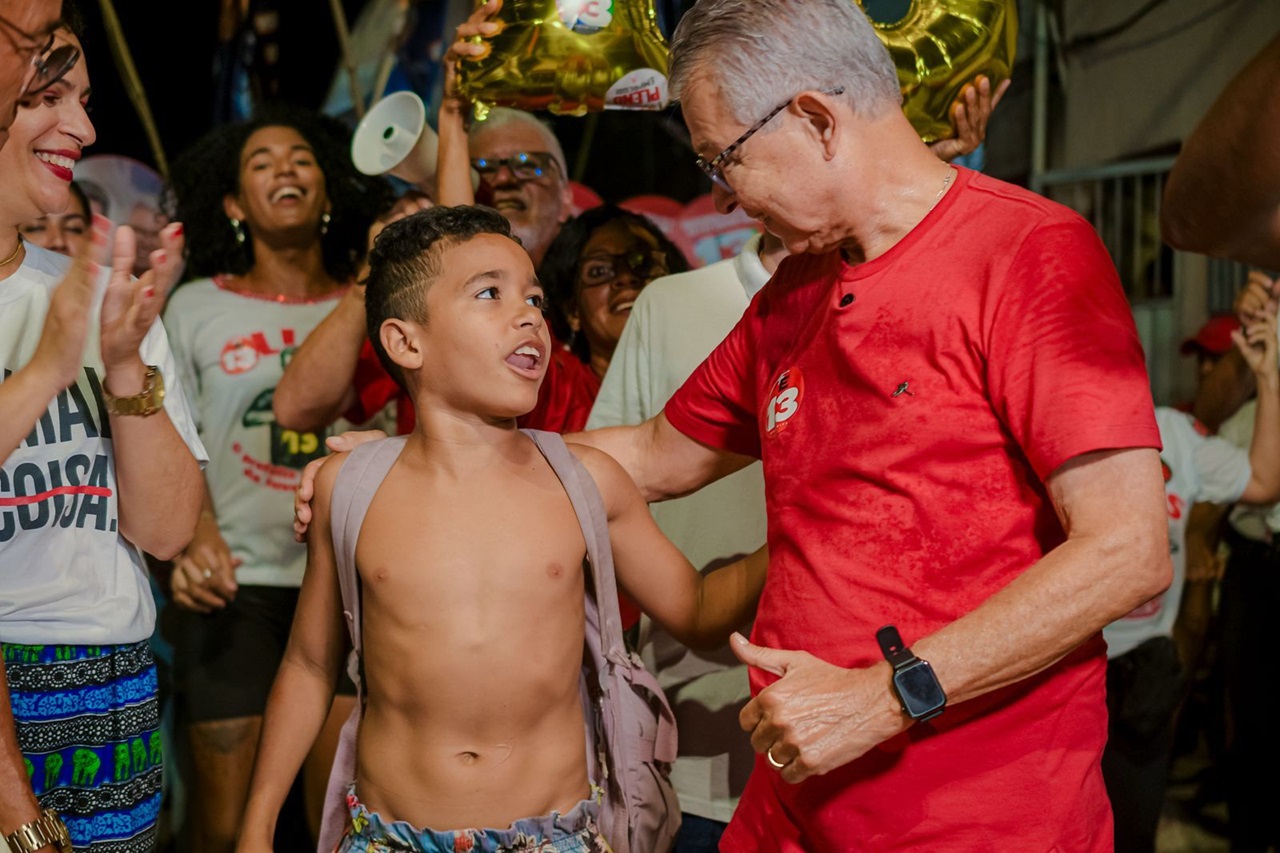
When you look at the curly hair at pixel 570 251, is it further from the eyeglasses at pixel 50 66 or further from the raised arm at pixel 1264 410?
the raised arm at pixel 1264 410

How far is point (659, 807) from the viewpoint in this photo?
2.14m

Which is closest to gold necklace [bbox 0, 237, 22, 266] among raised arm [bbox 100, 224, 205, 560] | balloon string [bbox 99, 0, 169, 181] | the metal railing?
raised arm [bbox 100, 224, 205, 560]

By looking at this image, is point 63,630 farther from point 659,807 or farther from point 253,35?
point 253,35

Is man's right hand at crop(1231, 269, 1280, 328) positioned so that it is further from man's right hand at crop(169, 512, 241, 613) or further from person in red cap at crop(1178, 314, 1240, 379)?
man's right hand at crop(169, 512, 241, 613)

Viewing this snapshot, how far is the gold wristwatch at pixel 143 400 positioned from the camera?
1.99m

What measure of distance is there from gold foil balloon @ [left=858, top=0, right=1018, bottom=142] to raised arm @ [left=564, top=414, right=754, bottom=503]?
74 cm

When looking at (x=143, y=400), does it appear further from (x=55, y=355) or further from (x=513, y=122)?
(x=513, y=122)

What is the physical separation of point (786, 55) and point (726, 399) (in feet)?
2.09

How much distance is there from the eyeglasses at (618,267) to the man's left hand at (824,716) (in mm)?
1941

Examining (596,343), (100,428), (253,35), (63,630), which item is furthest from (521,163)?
(253,35)

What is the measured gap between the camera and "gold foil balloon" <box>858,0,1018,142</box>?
2.37 m

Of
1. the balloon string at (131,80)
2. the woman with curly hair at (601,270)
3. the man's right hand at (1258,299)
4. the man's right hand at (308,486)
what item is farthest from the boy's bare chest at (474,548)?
the balloon string at (131,80)

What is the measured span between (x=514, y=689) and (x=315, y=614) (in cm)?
38

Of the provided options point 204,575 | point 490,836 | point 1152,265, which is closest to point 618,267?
point 204,575
